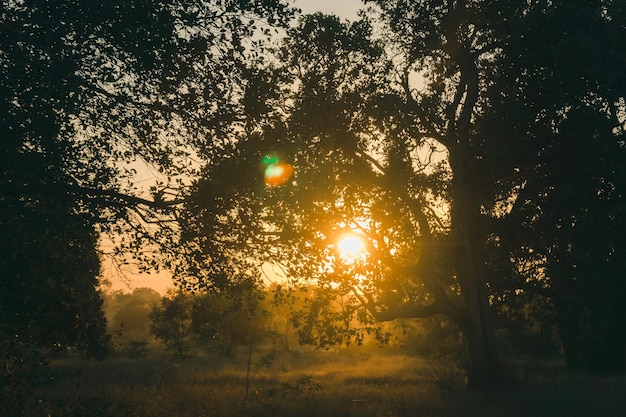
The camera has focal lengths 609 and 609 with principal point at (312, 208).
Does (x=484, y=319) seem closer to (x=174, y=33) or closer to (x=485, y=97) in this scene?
(x=485, y=97)

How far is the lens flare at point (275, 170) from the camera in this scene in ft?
35.2

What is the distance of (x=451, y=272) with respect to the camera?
78.1ft

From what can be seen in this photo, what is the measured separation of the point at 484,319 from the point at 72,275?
1517 cm

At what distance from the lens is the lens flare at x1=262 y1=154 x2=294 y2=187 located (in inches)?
422

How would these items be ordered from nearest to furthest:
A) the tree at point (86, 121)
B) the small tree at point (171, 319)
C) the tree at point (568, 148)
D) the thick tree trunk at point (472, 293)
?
the tree at point (86, 121)
the tree at point (568, 148)
the thick tree trunk at point (472, 293)
the small tree at point (171, 319)

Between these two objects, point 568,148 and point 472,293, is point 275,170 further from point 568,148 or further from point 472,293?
point 472,293

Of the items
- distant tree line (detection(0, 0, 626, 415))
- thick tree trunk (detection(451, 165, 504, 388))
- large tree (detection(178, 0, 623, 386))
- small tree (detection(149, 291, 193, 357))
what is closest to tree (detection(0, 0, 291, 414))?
distant tree line (detection(0, 0, 626, 415))

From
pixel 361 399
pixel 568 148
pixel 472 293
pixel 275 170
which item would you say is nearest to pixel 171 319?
pixel 361 399

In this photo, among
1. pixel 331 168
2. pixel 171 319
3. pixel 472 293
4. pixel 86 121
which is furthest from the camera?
pixel 171 319

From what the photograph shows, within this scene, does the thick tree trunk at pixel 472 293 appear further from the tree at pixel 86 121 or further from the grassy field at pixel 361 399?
the tree at pixel 86 121

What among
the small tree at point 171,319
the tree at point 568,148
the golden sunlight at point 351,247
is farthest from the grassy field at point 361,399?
the small tree at point 171,319

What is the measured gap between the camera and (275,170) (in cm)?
1094

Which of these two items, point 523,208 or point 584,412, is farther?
point 523,208

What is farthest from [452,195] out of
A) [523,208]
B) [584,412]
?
[584,412]
